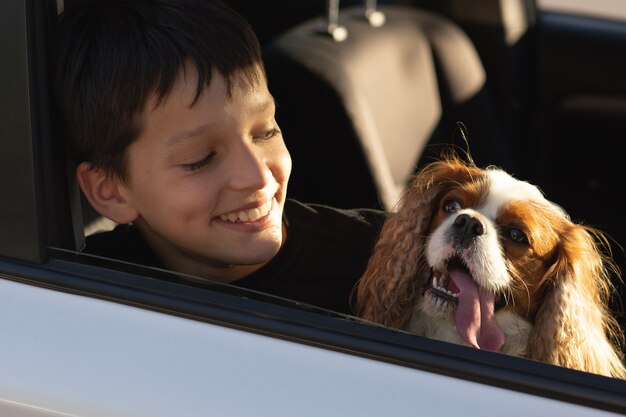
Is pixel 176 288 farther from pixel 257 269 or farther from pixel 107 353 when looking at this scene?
pixel 257 269

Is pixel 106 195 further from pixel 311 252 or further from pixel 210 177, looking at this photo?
pixel 311 252

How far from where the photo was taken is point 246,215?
2037 millimetres

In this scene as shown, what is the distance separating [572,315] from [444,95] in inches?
65.0

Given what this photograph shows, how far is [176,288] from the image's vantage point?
5.07ft

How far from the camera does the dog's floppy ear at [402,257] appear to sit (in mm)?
2014

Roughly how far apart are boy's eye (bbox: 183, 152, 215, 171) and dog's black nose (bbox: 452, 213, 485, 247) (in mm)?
491

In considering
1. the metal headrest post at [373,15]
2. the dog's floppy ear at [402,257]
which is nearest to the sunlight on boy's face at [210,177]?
the dog's floppy ear at [402,257]

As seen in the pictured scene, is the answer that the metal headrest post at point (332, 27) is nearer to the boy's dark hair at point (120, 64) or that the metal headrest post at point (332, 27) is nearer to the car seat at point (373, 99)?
the car seat at point (373, 99)

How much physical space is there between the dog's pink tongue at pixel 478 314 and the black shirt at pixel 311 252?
277 millimetres

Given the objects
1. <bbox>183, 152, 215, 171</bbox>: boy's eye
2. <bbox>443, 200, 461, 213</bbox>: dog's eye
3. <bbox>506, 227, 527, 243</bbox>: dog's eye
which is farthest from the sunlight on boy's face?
<bbox>506, 227, 527, 243</bbox>: dog's eye

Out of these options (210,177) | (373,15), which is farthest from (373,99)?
(210,177)

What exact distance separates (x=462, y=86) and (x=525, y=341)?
1.68 meters

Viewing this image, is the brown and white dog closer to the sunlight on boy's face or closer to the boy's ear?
the sunlight on boy's face

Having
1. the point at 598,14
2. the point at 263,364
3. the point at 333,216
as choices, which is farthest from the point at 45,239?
the point at 598,14
